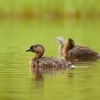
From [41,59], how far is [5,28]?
21.6 m

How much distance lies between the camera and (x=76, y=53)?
22391 mm

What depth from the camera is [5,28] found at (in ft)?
132

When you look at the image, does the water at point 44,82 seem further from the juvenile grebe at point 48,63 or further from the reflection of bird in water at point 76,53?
the reflection of bird in water at point 76,53

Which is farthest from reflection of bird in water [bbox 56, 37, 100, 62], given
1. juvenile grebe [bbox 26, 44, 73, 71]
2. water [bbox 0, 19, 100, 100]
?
juvenile grebe [bbox 26, 44, 73, 71]

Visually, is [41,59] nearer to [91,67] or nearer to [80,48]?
[91,67]

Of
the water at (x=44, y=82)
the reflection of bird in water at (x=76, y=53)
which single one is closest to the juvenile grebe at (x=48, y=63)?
the water at (x=44, y=82)

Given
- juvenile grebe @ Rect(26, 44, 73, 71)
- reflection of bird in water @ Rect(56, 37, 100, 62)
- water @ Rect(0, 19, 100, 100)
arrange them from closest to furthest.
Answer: water @ Rect(0, 19, 100, 100), juvenile grebe @ Rect(26, 44, 73, 71), reflection of bird in water @ Rect(56, 37, 100, 62)

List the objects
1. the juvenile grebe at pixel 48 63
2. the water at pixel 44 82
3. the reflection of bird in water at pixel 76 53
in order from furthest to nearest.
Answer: the reflection of bird in water at pixel 76 53 → the juvenile grebe at pixel 48 63 → the water at pixel 44 82

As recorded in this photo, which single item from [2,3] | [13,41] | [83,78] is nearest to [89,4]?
[2,3]

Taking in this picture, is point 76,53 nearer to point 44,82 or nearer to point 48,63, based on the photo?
point 48,63

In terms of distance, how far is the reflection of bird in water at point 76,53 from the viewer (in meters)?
21.5

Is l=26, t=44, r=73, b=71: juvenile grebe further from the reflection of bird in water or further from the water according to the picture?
the reflection of bird in water

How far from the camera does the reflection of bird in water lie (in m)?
21.5

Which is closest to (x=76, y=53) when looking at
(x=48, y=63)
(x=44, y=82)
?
(x=48, y=63)
